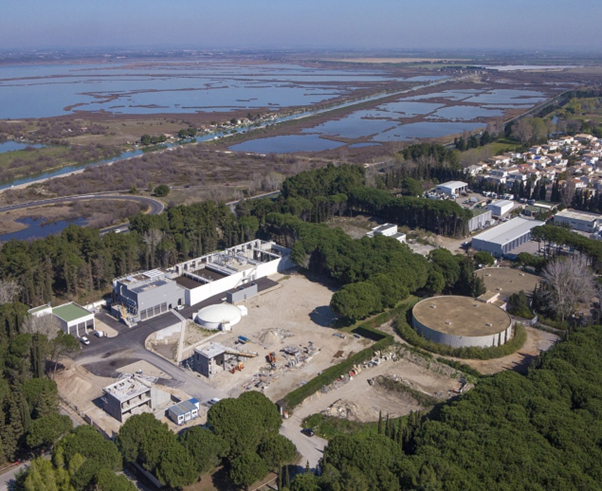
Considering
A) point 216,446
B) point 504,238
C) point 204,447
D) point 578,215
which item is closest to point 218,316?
point 216,446

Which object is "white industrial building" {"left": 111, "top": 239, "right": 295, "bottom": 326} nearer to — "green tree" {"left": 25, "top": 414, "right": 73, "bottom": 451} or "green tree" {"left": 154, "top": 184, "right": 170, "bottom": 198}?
"green tree" {"left": 25, "top": 414, "right": 73, "bottom": 451}

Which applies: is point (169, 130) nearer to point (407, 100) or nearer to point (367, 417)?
point (407, 100)

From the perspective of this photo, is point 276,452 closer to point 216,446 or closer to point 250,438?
point 250,438

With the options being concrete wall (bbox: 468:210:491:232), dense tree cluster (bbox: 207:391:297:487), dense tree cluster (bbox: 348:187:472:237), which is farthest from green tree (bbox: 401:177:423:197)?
dense tree cluster (bbox: 207:391:297:487)

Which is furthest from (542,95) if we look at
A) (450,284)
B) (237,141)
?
(450,284)

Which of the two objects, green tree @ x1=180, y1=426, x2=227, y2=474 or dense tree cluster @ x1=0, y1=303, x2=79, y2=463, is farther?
dense tree cluster @ x1=0, y1=303, x2=79, y2=463
